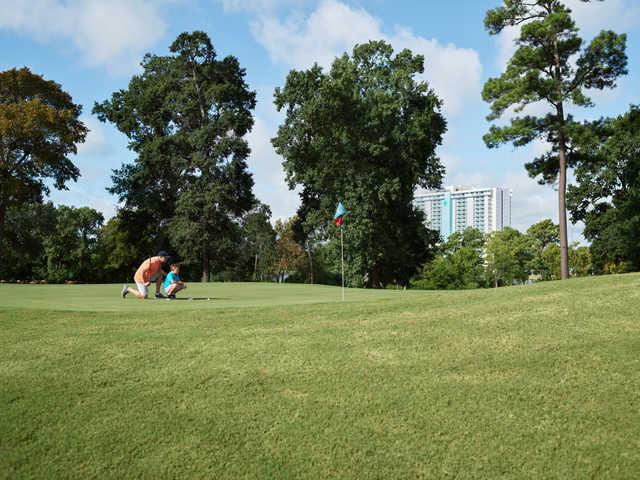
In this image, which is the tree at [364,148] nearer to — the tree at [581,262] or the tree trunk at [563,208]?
the tree trunk at [563,208]

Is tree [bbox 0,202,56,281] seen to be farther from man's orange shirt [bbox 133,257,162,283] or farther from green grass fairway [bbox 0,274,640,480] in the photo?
green grass fairway [bbox 0,274,640,480]

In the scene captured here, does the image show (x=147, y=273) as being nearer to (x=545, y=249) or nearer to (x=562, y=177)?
(x=562, y=177)

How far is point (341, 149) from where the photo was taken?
41.6m

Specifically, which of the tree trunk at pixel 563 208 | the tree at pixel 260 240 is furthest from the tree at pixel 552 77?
the tree at pixel 260 240

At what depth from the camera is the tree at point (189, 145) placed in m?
44.1

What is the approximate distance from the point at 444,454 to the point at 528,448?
90cm

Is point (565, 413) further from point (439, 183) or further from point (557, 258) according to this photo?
point (557, 258)

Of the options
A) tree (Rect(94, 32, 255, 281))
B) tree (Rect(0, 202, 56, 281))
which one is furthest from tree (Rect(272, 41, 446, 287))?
tree (Rect(0, 202, 56, 281))

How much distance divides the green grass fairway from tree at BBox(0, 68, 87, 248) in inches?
1420

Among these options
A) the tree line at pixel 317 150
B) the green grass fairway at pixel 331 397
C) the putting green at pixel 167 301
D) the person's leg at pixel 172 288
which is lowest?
the green grass fairway at pixel 331 397

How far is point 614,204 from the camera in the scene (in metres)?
50.7

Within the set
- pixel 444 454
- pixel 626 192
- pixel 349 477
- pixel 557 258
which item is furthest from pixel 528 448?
pixel 557 258

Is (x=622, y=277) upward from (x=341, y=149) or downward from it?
downward

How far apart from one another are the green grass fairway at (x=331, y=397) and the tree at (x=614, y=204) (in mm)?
38270
